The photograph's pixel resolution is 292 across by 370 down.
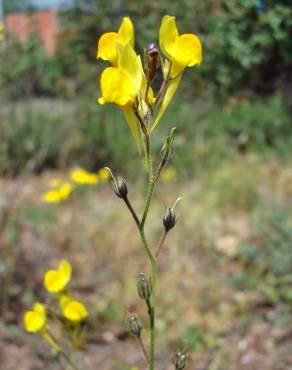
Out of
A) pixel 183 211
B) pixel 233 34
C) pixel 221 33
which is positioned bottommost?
pixel 233 34

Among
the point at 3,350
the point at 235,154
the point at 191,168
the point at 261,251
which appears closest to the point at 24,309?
the point at 3,350

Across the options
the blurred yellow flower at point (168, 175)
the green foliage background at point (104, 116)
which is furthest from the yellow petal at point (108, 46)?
the blurred yellow flower at point (168, 175)

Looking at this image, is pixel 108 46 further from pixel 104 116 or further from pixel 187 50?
pixel 104 116

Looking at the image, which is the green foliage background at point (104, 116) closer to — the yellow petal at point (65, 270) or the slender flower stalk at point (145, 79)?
the yellow petal at point (65, 270)

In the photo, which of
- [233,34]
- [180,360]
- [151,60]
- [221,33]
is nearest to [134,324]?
[180,360]

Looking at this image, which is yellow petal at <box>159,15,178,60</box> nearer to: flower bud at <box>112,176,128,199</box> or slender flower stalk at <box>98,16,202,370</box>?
slender flower stalk at <box>98,16,202,370</box>

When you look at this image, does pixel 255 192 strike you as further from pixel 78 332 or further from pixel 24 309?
pixel 78 332
